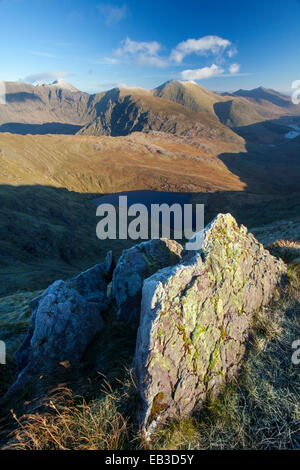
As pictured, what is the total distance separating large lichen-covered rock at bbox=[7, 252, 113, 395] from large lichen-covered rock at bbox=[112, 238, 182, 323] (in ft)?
2.95

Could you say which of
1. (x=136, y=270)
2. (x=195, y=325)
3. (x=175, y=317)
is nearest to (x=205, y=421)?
(x=195, y=325)

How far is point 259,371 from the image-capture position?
4234mm

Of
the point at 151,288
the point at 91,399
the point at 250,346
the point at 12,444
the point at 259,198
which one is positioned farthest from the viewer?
the point at 259,198

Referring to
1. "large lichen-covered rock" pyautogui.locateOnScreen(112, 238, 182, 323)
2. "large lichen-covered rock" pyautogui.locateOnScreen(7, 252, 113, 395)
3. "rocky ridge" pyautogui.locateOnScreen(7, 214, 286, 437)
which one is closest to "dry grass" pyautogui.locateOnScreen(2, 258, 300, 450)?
"rocky ridge" pyautogui.locateOnScreen(7, 214, 286, 437)

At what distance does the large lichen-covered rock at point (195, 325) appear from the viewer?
3.87 m

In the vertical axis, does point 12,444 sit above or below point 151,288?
below

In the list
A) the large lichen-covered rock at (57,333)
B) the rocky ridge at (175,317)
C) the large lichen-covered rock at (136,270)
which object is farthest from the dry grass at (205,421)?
the large lichen-covered rock at (136,270)

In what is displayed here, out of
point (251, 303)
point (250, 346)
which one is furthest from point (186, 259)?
point (250, 346)

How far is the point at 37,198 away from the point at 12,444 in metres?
68.3

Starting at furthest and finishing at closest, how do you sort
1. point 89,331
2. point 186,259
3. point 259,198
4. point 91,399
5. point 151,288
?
point 259,198 < point 89,331 < point 186,259 < point 151,288 < point 91,399

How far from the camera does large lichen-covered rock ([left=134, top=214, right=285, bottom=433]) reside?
387 cm

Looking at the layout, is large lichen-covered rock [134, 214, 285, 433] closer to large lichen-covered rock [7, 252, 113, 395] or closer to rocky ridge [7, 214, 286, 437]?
rocky ridge [7, 214, 286, 437]
